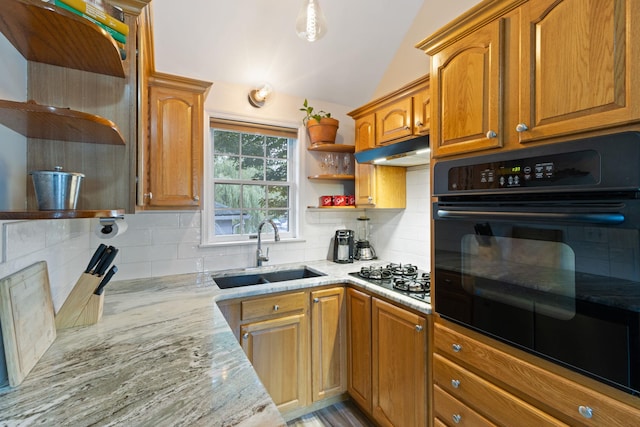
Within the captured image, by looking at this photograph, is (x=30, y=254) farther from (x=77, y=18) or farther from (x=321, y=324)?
(x=321, y=324)

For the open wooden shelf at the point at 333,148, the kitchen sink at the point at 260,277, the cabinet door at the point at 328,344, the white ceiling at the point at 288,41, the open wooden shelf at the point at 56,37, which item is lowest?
the cabinet door at the point at 328,344

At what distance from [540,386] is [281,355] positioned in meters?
1.44

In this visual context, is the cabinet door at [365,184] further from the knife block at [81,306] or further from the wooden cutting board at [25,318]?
the wooden cutting board at [25,318]

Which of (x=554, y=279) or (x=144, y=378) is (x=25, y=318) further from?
(x=554, y=279)

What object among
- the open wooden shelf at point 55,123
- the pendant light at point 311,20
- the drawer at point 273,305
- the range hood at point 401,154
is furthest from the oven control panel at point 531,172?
the open wooden shelf at point 55,123

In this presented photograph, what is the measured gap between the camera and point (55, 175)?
82 centimetres

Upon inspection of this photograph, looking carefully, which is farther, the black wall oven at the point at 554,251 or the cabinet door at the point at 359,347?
the cabinet door at the point at 359,347

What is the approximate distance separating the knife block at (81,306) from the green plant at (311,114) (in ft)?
6.46

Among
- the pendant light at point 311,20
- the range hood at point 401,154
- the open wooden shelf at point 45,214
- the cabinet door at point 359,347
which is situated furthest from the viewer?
the cabinet door at point 359,347

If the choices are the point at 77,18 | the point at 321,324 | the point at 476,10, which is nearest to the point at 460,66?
the point at 476,10

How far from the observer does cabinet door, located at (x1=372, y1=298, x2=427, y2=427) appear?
162 cm

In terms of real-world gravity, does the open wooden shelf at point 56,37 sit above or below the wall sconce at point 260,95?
below

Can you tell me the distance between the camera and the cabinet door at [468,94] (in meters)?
1.25

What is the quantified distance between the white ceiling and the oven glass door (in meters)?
1.68
